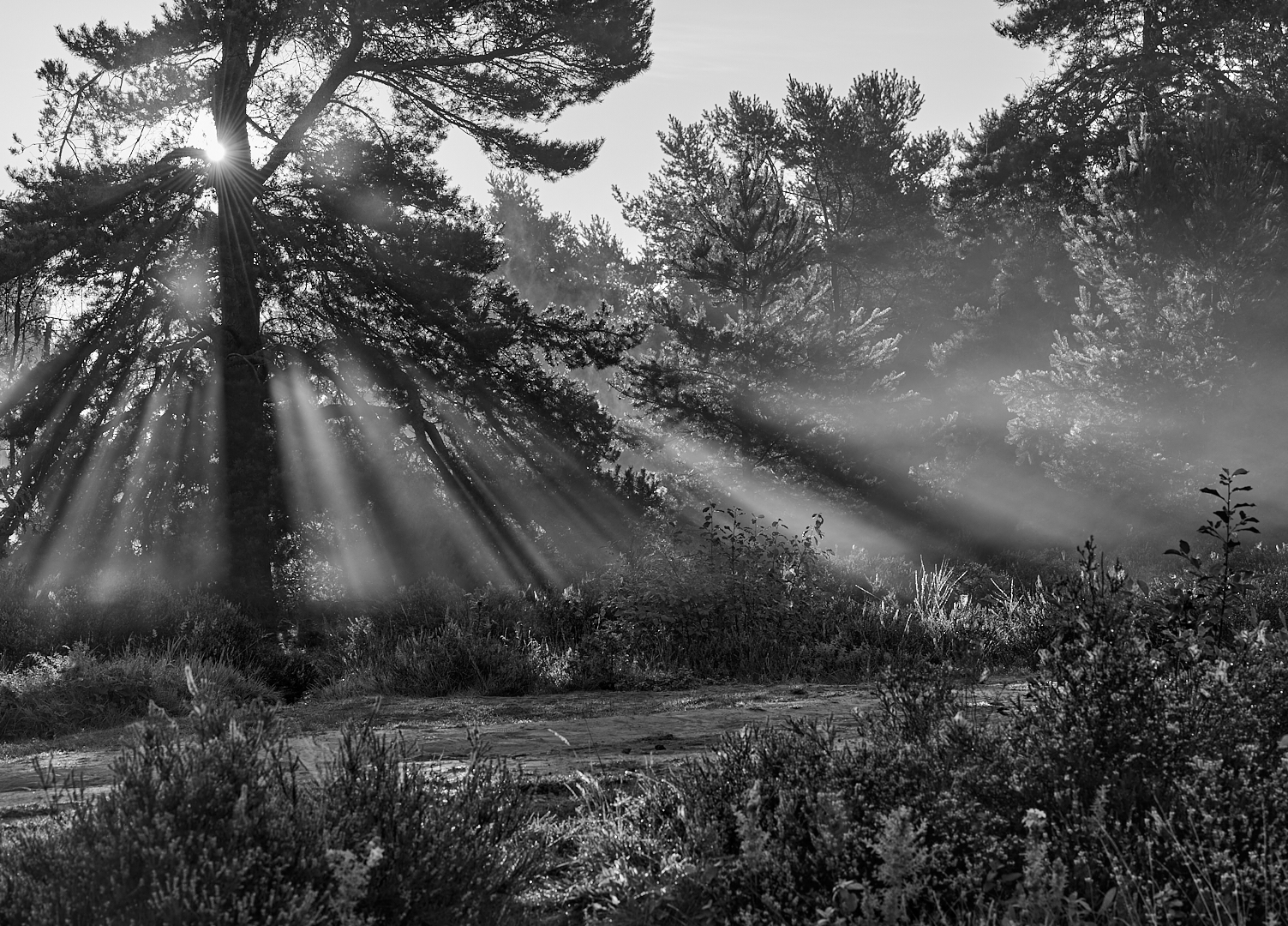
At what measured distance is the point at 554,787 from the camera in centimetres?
447

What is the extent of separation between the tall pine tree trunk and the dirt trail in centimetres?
633

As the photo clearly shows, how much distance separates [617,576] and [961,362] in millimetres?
21344

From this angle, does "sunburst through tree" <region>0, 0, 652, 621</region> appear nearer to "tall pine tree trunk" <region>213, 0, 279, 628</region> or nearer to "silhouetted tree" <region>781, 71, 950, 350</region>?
"tall pine tree trunk" <region>213, 0, 279, 628</region>

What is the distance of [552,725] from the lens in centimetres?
657

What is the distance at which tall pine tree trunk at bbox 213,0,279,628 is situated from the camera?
1416 cm

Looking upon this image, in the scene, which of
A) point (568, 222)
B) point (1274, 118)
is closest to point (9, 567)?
point (1274, 118)

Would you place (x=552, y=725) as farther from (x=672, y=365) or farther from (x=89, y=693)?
(x=672, y=365)

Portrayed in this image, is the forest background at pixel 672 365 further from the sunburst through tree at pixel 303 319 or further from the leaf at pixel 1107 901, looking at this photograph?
the leaf at pixel 1107 901

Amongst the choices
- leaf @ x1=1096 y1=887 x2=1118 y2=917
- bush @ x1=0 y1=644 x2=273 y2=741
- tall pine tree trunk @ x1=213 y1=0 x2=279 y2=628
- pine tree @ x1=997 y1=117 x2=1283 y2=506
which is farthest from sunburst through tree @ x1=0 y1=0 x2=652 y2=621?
leaf @ x1=1096 y1=887 x2=1118 y2=917

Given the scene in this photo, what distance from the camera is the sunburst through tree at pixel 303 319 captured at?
14352 mm

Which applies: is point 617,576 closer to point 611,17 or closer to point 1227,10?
point 611,17

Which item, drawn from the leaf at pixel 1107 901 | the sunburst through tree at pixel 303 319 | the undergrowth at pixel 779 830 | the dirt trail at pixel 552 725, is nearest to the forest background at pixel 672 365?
the sunburst through tree at pixel 303 319

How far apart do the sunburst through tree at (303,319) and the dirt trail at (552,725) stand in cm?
739

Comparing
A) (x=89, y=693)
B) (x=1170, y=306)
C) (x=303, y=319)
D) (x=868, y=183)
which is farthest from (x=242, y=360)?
(x=868, y=183)
